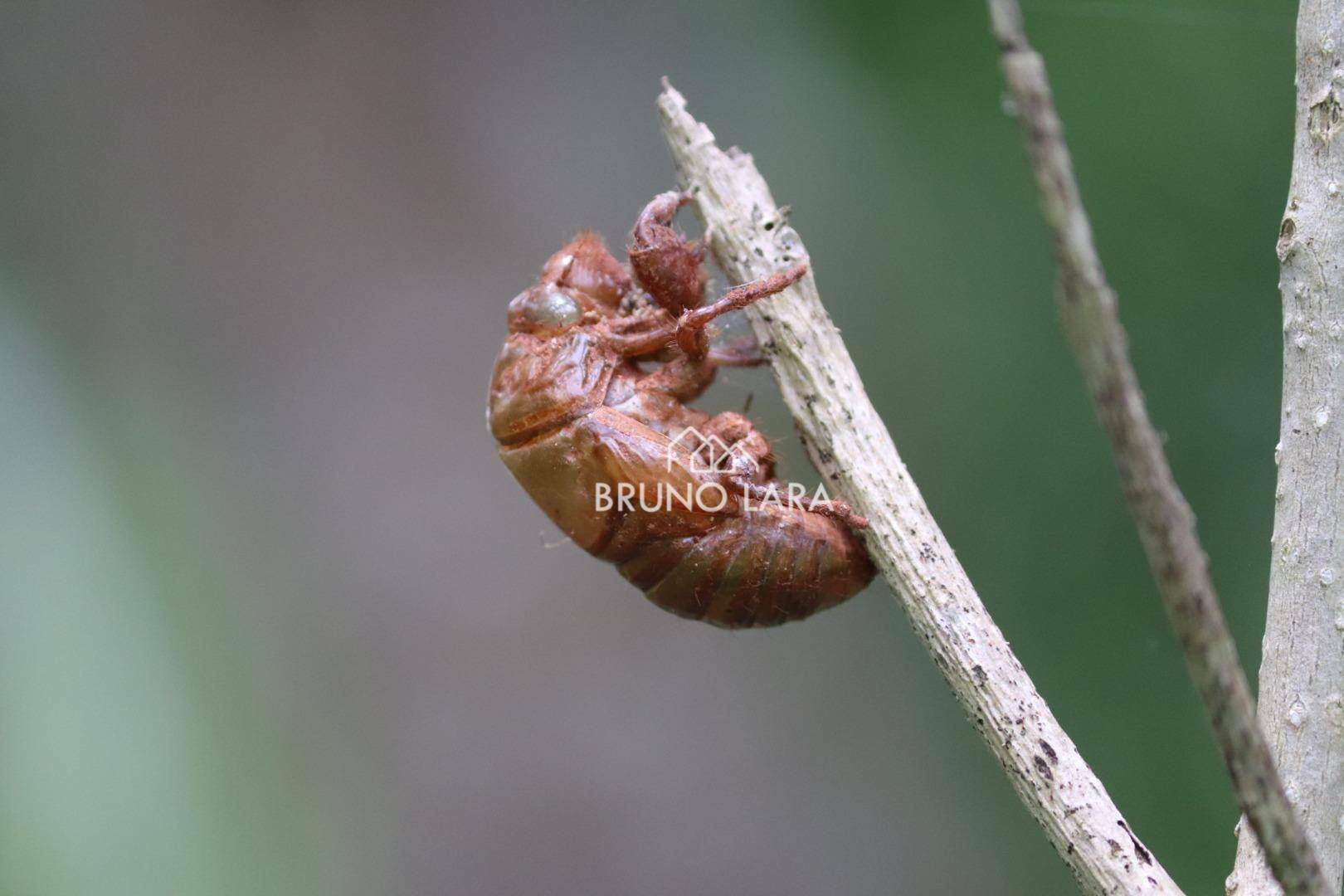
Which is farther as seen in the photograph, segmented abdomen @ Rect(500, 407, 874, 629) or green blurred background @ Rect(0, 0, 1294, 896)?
green blurred background @ Rect(0, 0, 1294, 896)

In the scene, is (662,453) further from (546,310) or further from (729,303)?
(546,310)

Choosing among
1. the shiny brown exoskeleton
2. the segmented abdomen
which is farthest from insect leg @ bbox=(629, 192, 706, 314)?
the segmented abdomen

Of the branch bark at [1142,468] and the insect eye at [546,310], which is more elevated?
the insect eye at [546,310]

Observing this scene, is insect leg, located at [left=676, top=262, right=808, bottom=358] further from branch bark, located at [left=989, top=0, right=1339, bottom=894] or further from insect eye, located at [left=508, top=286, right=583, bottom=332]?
branch bark, located at [left=989, top=0, right=1339, bottom=894]

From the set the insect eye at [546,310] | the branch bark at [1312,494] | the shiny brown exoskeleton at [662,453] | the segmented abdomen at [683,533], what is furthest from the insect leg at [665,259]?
the branch bark at [1312,494]

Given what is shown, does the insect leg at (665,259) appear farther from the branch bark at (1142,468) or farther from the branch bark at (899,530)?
the branch bark at (1142,468)

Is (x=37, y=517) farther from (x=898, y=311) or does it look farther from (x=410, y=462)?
(x=898, y=311)
